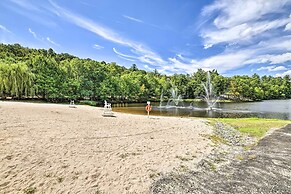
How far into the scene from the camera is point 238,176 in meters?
8.64

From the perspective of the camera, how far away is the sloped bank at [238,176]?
292 inches

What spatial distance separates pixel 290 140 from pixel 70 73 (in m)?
58.1

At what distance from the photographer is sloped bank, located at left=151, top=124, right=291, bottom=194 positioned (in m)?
7.43

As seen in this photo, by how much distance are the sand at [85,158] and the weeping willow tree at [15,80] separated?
126ft

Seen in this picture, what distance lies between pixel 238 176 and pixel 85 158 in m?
6.32

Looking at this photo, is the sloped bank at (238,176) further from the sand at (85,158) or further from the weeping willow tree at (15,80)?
the weeping willow tree at (15,80)

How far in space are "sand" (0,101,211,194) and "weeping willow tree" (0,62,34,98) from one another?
126 ft

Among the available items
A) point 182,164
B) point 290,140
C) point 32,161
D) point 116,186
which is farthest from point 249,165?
point 32,161

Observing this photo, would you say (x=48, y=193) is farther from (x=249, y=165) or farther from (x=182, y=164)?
(x=249, y=165)

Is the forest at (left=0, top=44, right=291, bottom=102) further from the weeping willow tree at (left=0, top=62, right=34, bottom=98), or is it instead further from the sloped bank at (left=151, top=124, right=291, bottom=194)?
the sloped bank at (left=151, top=124, right=291, bottom=194)

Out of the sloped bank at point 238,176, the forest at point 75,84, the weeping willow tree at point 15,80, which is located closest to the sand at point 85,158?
the sloped bank at point 238,176

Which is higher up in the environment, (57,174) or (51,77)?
(51,77)

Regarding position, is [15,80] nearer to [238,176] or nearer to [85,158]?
[85,158]

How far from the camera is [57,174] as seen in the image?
7.23 meters
